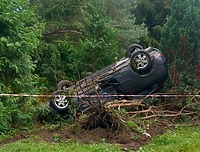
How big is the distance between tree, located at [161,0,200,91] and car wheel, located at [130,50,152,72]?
3.39ft

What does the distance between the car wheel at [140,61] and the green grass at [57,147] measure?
434 cm

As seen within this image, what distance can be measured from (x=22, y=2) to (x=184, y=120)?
18.9 feet

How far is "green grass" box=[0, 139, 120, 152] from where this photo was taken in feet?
20.0

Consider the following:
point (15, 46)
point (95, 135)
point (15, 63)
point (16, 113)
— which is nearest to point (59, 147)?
point (95, 135)

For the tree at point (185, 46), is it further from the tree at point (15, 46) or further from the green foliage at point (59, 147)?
the green foliage at point (59, 147)

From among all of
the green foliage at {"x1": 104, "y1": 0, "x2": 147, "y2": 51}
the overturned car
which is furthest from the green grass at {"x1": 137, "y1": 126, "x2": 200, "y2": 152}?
the green foliage at {"x1": 104, "y1": 0, "x2": 147, "y2": 51}

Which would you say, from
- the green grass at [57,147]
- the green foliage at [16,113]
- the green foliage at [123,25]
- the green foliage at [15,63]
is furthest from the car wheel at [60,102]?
the green foliage at [123,25]

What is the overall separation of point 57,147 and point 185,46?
654cm

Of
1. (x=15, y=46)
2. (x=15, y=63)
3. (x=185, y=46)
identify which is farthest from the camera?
(x=185, y=46)

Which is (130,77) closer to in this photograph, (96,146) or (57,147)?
(96,146)

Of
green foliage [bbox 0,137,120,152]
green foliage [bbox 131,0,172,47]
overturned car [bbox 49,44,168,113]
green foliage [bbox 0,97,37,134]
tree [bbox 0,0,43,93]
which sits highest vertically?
green foliage [bbox 131,0,172,47]

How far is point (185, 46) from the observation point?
11203 millimetres

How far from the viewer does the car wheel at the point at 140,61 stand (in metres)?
10.5

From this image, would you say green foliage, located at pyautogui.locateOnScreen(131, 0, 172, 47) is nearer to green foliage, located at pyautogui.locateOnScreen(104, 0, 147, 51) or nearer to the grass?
green foliage, located at pyautogui.locateOnScreen(104, 0, 147, 51)
